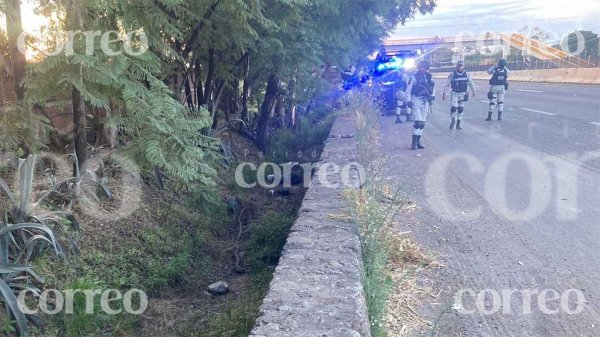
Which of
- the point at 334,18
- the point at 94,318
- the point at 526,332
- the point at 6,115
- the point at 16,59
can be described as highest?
the point at 334,18

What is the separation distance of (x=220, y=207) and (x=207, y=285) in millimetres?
1955

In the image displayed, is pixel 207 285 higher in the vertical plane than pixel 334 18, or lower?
lower

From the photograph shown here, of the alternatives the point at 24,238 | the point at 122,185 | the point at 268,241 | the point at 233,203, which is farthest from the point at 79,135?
the point at 233,203

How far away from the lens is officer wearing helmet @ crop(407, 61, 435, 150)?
39.1ft

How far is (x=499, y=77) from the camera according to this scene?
1594 cm

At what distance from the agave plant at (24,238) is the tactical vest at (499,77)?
13860 mm

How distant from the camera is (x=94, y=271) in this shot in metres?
4.28

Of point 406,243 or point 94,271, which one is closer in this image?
point 94,271

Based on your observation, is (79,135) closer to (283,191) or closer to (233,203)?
(233,203)

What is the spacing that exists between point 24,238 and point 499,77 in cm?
1453

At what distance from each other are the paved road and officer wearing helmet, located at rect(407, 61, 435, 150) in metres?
0.36

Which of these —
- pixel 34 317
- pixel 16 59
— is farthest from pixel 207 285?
pixel 16 59

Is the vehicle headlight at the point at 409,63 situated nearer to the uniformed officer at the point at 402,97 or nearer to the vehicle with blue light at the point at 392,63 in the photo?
the vehicle with blue light at the point at 392,63

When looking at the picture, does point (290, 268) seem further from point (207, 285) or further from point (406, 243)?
point (406, 243)
